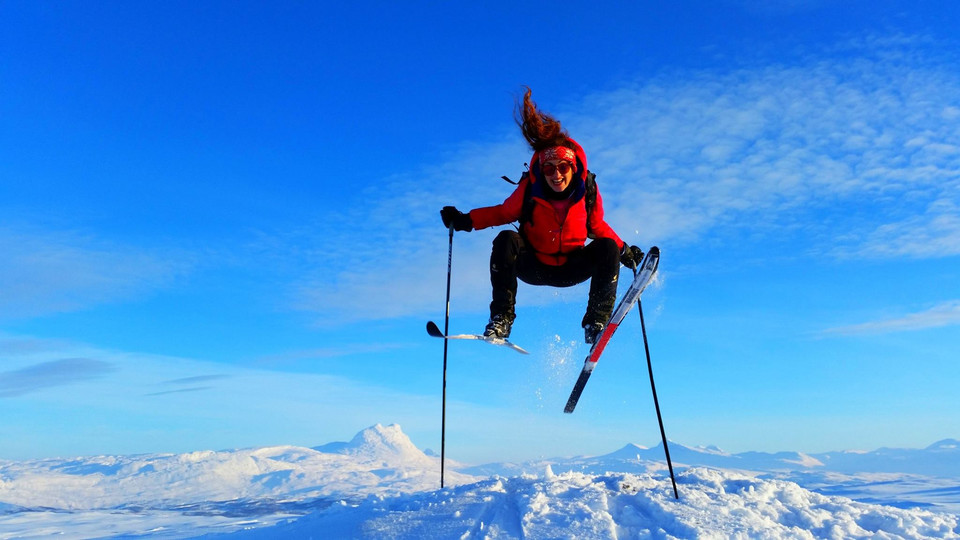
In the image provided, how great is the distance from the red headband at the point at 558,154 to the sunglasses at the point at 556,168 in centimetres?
5

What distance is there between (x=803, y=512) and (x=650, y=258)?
3.52 m

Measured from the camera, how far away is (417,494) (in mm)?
8812

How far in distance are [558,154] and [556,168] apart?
6.7 inches

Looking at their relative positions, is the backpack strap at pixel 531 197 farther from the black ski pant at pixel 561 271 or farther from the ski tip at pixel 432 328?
the ski tip at pixel 432 328

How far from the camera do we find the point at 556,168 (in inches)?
286

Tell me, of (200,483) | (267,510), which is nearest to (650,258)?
(267,510)

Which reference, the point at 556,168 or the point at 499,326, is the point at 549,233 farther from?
the point at 499,326

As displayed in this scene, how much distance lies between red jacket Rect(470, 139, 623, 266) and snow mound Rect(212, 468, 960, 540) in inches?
119

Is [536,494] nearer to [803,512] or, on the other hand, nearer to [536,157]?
[803,512]

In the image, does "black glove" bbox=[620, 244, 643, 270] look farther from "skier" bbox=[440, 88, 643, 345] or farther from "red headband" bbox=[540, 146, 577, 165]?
"red headband" bbox=[540, 146, 577, 165]

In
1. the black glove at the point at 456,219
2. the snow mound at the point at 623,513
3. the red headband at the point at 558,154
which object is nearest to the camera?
the snow mound at the point at 623,513

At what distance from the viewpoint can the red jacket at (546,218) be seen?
7328mm

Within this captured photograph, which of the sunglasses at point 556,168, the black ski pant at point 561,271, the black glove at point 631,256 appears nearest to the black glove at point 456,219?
the black ski pant at point 561,271

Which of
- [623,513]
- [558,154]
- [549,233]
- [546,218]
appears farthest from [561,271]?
[623,513]
